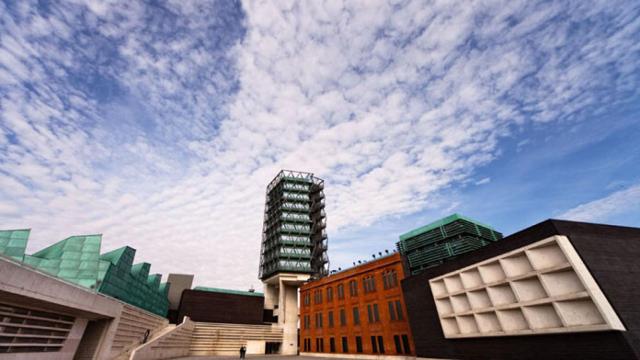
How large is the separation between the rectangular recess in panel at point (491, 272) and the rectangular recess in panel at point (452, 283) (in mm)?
2619

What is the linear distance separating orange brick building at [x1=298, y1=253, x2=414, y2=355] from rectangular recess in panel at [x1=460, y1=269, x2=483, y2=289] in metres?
10.9

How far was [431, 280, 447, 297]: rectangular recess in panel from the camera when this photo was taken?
22.8 metres

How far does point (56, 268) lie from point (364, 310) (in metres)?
29.7

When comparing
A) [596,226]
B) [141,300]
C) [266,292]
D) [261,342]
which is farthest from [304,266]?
[596,226]

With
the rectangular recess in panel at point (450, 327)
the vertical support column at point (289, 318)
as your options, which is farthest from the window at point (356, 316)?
the vertical support column at point (289, 318)

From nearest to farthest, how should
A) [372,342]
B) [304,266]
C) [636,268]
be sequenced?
[636,268], [372,342], [304,266]

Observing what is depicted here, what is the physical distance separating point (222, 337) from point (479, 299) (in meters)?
40.5

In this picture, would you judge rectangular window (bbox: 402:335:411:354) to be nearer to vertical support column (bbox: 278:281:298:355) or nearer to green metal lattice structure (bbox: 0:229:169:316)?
green metal lattice structure (bbox: 0:229:169:316)

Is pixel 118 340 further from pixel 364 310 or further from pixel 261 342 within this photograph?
pixel 261 342

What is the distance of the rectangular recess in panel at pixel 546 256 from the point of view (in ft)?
49.6

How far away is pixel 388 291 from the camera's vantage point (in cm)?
3200

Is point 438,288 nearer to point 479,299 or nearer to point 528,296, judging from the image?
point 479,299

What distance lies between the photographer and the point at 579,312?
45.3ft

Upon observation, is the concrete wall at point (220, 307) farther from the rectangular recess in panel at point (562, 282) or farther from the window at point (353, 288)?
the rectangular recess in panel at point (562, 282)
